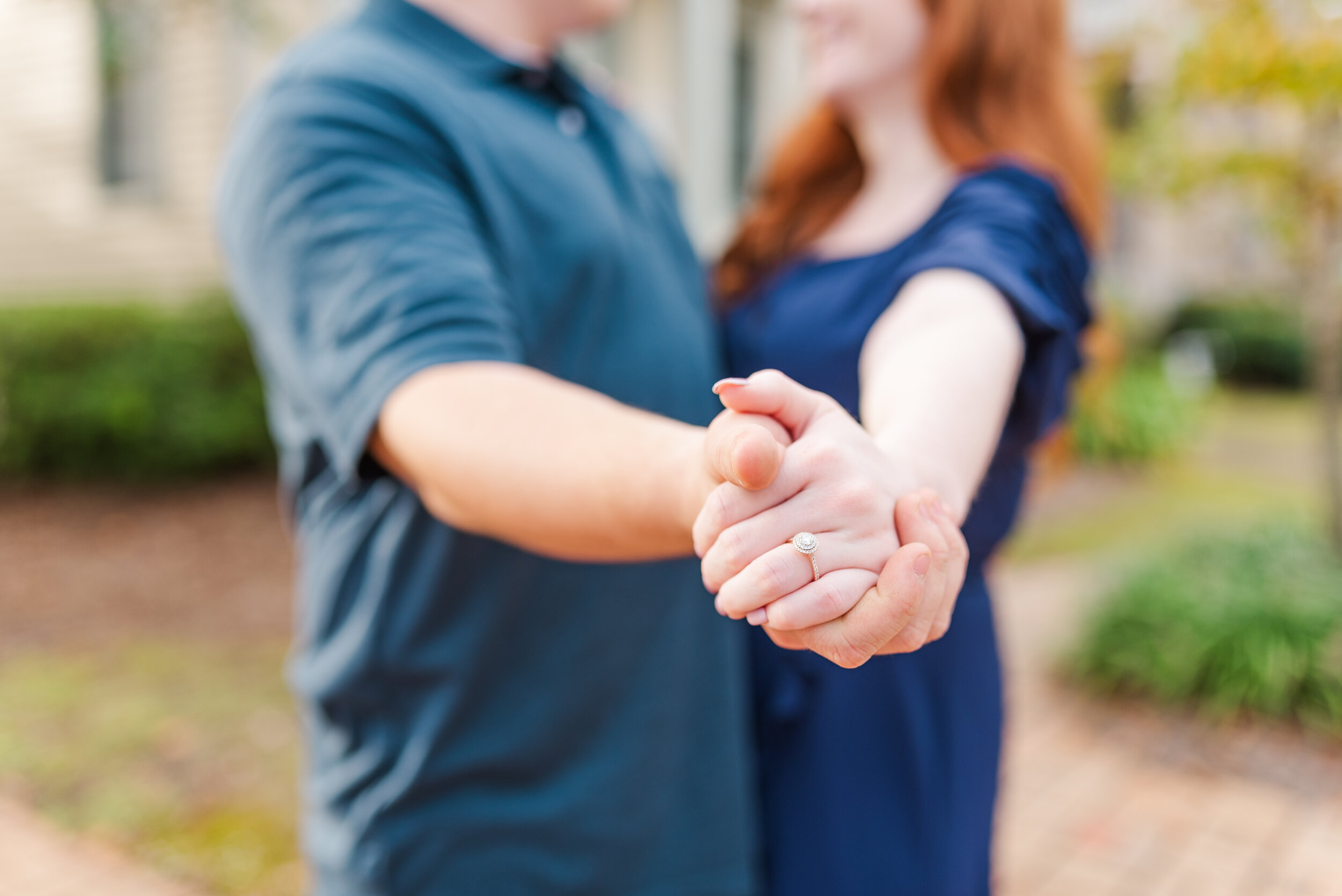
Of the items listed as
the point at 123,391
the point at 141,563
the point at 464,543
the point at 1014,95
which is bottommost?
the point at 141,563

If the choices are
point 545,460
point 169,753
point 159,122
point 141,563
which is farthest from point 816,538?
point 159,122

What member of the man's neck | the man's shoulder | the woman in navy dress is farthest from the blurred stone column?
the man's shoulder

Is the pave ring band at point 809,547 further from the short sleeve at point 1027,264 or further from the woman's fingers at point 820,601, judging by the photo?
the short sleeve at point 1027,264

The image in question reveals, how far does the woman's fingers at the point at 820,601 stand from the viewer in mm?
800

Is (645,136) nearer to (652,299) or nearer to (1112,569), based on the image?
(652,299)

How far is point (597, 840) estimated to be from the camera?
140cm

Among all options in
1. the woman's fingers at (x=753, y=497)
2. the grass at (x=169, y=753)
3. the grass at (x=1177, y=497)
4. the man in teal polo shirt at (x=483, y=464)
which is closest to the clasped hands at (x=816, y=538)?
the woman's fingers at (x=753, y=497)

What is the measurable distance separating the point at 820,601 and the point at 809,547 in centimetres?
4

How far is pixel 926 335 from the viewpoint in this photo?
1260 mm

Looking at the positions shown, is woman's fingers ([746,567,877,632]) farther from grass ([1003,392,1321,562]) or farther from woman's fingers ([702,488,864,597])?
grass ([1003,392,1321,562])

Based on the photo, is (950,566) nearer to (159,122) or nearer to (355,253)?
(355,253)

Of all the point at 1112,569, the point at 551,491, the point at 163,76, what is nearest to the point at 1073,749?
the point at 1112,569

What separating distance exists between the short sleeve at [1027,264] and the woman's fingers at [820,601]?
24.5 inches

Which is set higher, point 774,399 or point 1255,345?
point 774,399
